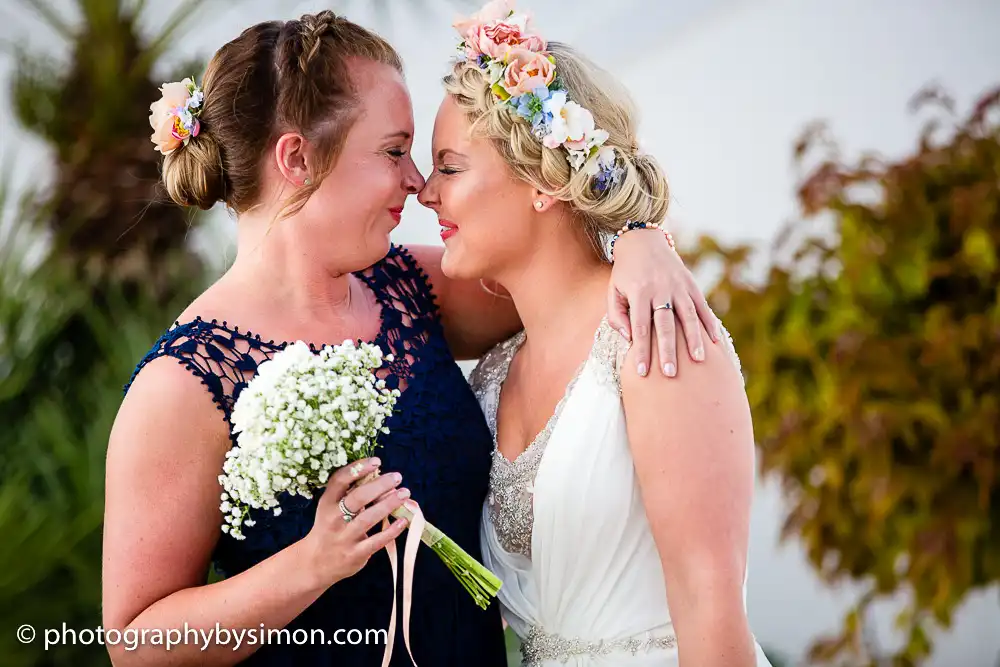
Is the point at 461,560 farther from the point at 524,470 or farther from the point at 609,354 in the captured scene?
the point at 609,354

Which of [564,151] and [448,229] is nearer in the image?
[564,151]

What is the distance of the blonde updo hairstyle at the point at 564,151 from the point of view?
2.57 meters

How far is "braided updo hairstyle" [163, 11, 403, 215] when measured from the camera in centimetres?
256

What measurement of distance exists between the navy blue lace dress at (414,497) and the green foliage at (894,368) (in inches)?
79.5

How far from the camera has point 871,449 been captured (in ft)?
13.5

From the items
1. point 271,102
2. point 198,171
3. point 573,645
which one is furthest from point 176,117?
point 573,645

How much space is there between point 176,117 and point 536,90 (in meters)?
0.91

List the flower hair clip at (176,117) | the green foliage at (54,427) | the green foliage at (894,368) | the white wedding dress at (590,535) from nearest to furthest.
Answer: the white wedding dress at (590,535) < the flower hair clip at (176,117) < the green foliage at (54,427) < the green foliage at (894,368)

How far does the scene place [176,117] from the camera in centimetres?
261

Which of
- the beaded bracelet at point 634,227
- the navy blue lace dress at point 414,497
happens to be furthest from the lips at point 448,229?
the beaded bracelet at point 634,227

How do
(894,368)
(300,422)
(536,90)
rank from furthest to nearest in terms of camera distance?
(894,368) → (536,90) → (300,422)

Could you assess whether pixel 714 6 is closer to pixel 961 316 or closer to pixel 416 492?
pixel 961 316

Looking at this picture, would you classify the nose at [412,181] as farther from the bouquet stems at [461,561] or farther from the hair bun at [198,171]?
the bouquet stems at [461,561]

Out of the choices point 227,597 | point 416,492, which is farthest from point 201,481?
point 416,492
